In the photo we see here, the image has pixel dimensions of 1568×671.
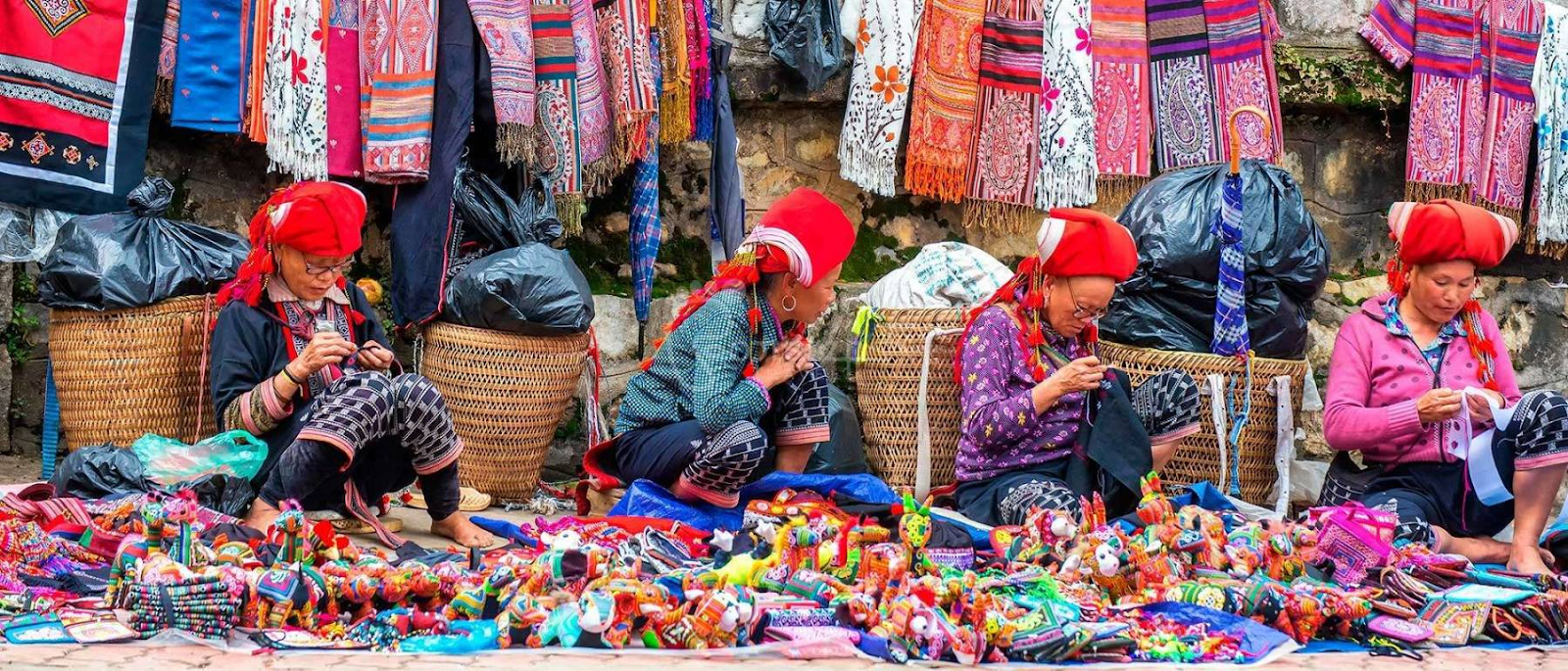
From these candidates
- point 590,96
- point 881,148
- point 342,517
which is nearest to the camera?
point 342,517

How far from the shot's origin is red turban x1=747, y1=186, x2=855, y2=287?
4.12 m

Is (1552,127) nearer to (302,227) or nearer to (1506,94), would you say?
(1506,94)

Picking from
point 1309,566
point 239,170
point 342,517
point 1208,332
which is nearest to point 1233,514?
point 1309,566

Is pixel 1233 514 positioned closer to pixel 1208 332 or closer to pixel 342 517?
pixel 1208 332

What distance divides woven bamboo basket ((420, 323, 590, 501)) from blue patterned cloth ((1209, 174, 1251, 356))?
77.7 inches

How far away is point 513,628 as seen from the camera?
3023mm

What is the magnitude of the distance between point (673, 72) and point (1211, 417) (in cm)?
208

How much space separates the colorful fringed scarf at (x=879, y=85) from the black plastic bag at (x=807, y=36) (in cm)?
11

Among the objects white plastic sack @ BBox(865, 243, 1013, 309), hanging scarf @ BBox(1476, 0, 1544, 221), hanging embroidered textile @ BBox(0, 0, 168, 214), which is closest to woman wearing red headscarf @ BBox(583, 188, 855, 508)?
white plastic sack @ BBox(865, 243, 1013, 309)

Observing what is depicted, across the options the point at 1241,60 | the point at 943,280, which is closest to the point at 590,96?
the point at 943,280

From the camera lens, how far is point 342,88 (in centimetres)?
500

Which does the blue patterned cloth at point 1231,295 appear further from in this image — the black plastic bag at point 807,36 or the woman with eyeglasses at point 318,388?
the woman with eyeglasses at point 318,388

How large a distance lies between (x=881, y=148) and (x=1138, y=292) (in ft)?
3.68

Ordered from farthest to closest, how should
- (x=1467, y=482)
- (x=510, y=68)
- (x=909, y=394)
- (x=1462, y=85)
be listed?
(x=1462, y=85)
(x=510, y=68)
(x=909, y=394)
(x=1467, y=482)
